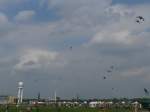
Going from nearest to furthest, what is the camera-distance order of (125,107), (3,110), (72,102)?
(3,110)
(125,107)
(72,102)

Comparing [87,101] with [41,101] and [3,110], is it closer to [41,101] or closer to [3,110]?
[41,101]

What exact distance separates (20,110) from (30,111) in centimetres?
569

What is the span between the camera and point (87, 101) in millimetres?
127312

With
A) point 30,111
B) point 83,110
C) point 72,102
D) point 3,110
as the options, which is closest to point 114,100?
point 83,110

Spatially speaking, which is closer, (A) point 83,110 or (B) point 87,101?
(A) point 83,110

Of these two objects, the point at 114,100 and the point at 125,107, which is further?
the point at 114,100

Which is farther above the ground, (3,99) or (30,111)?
(3,99)

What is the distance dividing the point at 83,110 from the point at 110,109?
52.6 feet

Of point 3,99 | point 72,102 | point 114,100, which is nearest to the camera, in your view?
point 114,100

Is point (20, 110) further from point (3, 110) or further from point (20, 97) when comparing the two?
point (20, 97)

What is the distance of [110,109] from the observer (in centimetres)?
7862

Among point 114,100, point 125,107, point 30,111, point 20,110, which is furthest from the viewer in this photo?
point 114,100

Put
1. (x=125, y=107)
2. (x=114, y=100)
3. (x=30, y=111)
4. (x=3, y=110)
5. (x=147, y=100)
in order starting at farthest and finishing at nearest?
1. (x=147, y=100)
2. (x=114, y=100)
3. (x=125, y=107)
4. (x=3, y=110)
5. (x=30, y=111)

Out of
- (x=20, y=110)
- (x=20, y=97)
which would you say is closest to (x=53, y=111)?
(x=20, y=110)
